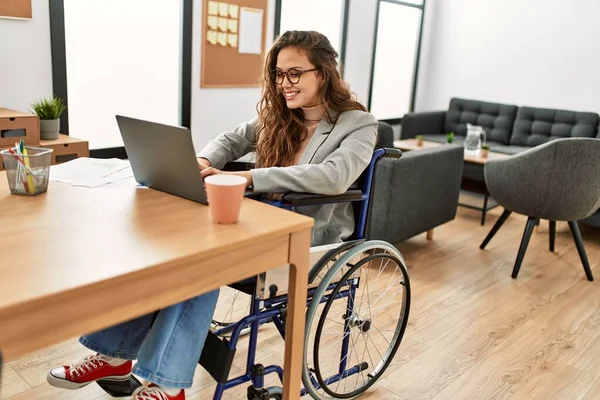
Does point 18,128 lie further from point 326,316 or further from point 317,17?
point 317,17

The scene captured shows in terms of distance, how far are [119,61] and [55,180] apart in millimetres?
2127

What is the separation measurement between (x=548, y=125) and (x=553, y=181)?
2.38 meters

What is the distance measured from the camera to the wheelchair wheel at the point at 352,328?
1551 millimetres

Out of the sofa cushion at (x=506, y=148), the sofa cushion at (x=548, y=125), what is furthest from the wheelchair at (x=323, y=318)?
the sofa cushion at (x=548, y=125)

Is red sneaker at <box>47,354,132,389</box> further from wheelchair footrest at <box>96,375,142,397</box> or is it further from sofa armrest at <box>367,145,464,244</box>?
sofa armrest at <box>367,145,464,244</box>

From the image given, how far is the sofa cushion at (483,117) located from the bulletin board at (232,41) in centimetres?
218

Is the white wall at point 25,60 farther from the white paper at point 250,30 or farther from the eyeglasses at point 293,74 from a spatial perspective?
the eyeglasses at point 293,74

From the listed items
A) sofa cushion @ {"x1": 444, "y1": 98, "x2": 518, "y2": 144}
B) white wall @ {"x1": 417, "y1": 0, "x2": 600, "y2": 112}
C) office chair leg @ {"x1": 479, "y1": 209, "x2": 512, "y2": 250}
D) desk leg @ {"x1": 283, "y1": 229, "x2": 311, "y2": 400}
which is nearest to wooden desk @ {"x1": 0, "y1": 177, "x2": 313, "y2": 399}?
desk leg @ {"x1": 283, "y1": 229, "x2": 311, "y2": 400}

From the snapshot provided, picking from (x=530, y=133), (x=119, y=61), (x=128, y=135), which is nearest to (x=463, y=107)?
(x=530, y=133)

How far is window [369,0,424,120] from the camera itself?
5391 mm

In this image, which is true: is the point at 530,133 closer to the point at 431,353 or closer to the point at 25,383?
the point at 431,353

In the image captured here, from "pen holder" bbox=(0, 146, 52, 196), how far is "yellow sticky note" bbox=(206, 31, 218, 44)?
2.56m

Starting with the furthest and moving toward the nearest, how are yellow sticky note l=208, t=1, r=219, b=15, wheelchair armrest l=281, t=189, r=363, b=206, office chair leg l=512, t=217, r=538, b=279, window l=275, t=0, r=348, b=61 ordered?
window l=275, t=0, r=348, b=61 → yellow sticky note l=208, t=1, r=219, b=15 → office chair leg l=512, t=217, r=538, b=279 → wheelchair armrest l=281, t=189, r=363, b=206

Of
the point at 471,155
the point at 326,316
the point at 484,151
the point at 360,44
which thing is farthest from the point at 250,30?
the point at 326,316
